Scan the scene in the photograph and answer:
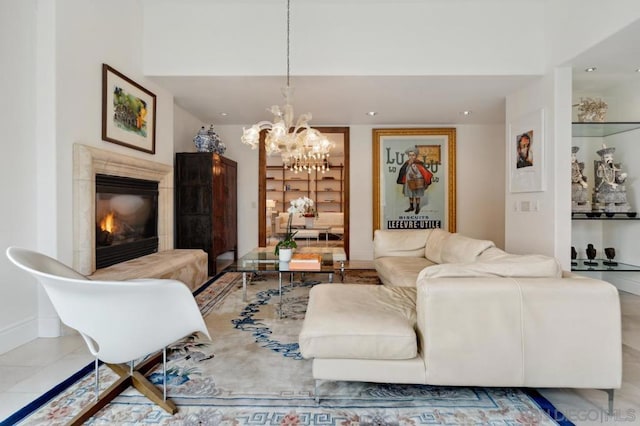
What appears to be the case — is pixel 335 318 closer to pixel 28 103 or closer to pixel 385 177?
pixel 28 103

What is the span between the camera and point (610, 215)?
394cm

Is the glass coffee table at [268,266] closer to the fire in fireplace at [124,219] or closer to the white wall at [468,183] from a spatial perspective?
the fire in fireplace at [124,219]

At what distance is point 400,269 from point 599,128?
301 centimetres

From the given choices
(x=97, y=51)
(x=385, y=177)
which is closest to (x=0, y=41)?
(x=97, y=51)

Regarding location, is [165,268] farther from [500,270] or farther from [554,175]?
[554,175]

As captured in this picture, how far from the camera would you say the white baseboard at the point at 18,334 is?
244cm

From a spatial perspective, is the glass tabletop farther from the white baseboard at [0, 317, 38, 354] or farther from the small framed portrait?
the small framed portrait

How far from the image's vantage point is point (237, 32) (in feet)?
12.4

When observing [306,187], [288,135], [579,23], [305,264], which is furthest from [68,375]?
[306,187]

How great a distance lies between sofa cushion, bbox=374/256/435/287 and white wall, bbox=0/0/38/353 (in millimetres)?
3022

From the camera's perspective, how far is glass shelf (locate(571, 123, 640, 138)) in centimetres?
397

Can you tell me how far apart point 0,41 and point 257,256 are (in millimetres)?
2738

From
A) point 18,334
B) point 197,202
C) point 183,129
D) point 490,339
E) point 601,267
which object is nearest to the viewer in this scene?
point 490,339

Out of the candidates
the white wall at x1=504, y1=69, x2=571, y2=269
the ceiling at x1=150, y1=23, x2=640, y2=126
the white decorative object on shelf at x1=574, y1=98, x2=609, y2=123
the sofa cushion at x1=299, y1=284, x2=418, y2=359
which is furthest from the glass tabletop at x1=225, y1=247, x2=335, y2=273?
the white decorative object on shelf at x1=574, y1=98, x2=609, y2=123
